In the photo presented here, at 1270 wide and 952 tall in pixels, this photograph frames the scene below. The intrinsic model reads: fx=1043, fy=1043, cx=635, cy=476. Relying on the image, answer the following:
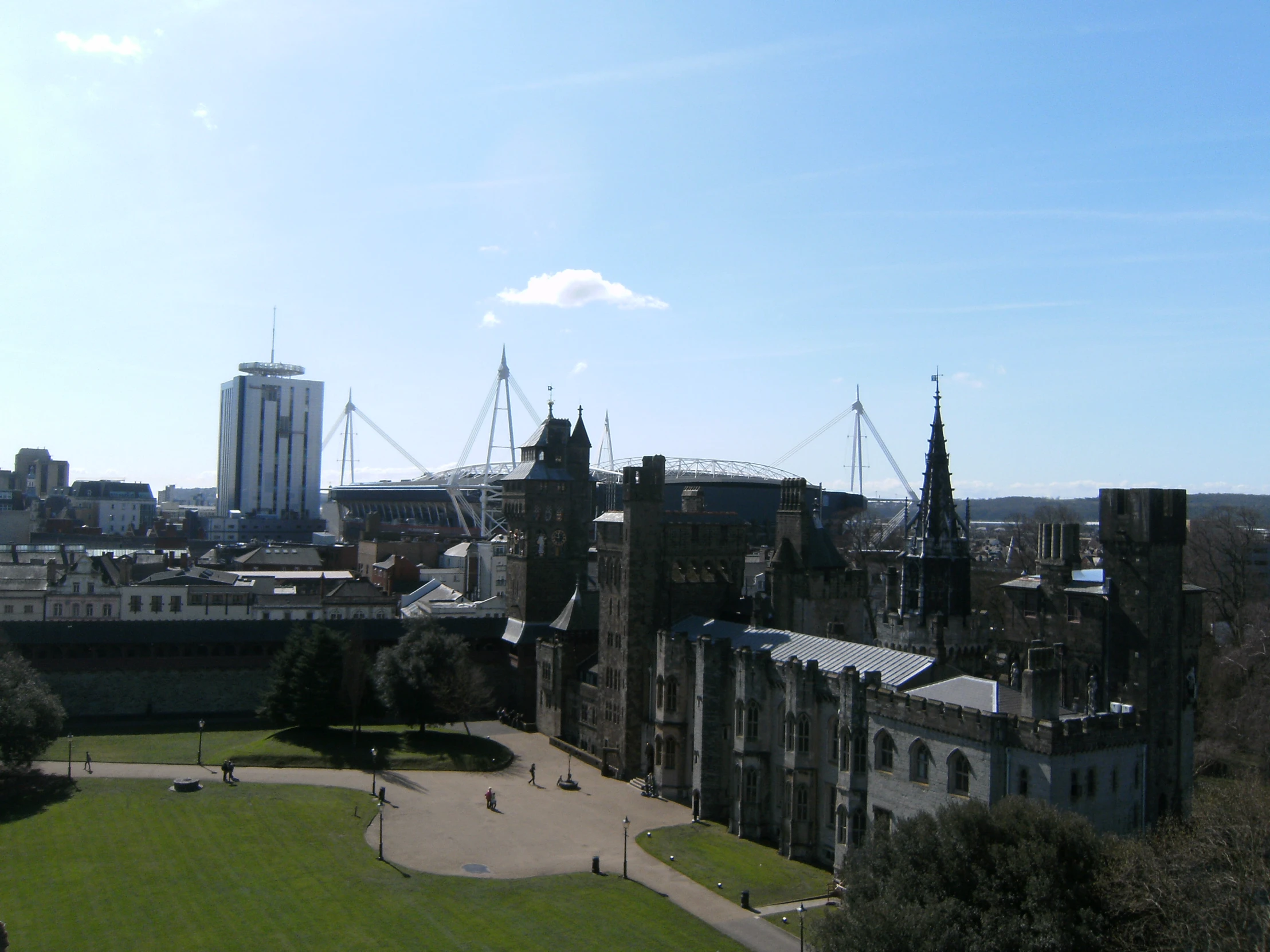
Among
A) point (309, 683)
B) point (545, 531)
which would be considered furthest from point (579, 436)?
point (309, 683)

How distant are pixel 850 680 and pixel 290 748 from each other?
39.3m

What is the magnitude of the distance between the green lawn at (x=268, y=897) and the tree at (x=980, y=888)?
8591mm

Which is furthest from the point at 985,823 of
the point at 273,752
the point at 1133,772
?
the point at 273,752

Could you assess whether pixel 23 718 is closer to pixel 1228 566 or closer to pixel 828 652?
pixel 828 652

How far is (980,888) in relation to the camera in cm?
3244

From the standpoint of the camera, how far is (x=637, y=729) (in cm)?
6538

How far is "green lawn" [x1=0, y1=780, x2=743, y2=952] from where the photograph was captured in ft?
127

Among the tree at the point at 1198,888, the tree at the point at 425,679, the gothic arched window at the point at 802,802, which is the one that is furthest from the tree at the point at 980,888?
the tree at the point at 425,679

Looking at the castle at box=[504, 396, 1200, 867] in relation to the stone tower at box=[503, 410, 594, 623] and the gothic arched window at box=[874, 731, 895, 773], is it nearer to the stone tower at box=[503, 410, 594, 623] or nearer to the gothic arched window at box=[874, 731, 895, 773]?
the gothic arched window at box=[874, 731, 895, 773]

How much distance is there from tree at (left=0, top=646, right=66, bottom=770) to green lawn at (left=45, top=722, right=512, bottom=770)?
6966 millimetres

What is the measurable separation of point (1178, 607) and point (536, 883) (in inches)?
1201

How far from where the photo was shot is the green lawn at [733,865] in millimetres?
45625

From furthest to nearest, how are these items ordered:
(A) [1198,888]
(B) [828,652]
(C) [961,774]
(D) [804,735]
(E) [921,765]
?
(B) [828,652] < (D) [804,735] < (E) [921,765] < (C) [961,774] < (A) [1198,888]

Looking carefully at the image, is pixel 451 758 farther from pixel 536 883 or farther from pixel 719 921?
pixel 719 921
